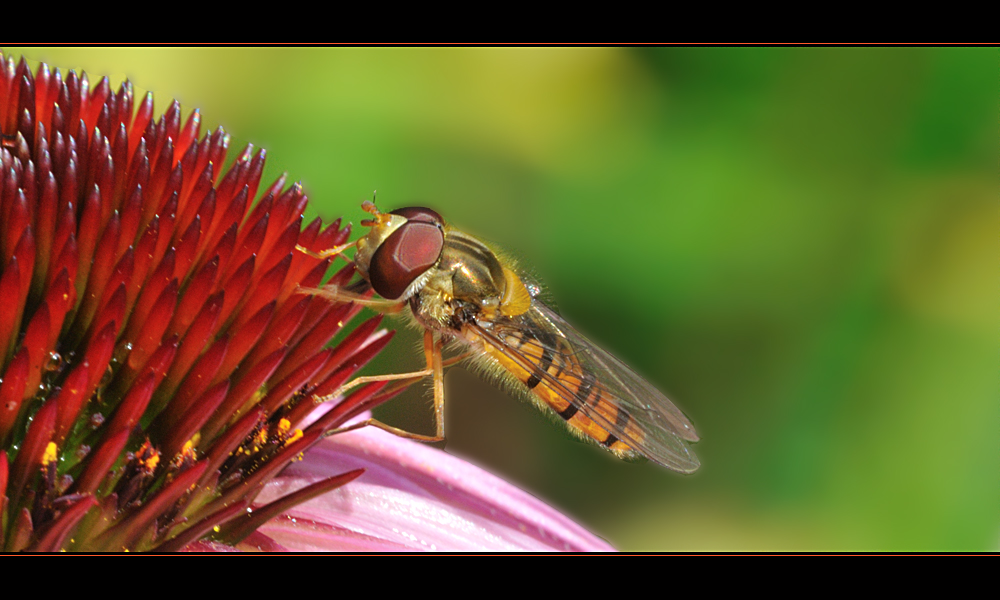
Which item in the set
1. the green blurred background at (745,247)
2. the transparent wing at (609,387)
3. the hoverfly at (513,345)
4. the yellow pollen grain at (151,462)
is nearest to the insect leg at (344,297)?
the hoverfly at (513,345)

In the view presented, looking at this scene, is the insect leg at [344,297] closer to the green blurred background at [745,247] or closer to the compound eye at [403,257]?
the compound eye at [403,257]

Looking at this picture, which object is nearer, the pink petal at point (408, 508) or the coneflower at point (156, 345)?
the coneflower at point (156, 345)

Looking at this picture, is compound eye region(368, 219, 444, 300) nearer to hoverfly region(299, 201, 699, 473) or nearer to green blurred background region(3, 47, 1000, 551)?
hoverfly region(299, 201, 699, 473)

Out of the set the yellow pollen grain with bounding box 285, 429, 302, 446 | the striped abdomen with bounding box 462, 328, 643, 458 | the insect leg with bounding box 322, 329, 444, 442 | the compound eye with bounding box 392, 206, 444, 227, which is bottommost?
the yellow pollen grain with bounding box 285, 429, 302, 446

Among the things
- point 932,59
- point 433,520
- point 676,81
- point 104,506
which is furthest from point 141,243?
point 932,59

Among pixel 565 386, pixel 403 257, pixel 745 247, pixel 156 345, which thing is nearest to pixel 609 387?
pixel 565 386

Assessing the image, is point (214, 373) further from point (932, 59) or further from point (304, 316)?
point (932, 59)

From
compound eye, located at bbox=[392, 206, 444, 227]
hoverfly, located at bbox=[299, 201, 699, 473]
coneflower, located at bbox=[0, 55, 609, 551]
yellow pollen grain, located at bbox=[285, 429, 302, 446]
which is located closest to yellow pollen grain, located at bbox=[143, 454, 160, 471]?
coneflower, located at bbox=[0, 55, 609, 551]
